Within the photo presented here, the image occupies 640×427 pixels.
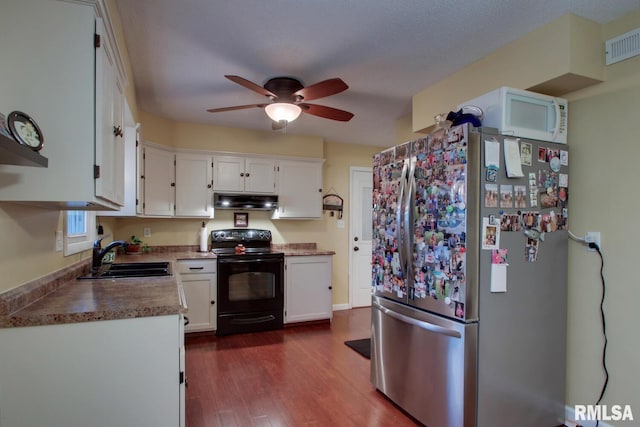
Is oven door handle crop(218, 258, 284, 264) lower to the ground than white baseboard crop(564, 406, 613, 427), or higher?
higher

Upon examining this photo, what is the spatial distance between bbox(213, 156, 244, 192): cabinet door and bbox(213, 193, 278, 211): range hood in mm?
109

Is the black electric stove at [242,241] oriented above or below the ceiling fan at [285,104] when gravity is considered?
below

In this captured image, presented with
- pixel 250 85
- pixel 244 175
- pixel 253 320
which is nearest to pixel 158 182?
pixel 244 175

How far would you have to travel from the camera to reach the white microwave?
2131 millimetres

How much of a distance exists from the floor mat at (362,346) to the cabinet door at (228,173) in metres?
2.20

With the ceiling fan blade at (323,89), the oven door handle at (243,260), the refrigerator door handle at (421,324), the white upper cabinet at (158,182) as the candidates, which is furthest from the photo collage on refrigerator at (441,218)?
the white upper cabinet at (158,182)

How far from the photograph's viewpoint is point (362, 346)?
362cm

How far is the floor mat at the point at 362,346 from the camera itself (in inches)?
135

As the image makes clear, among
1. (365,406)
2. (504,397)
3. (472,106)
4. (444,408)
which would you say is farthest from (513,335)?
(472,106)

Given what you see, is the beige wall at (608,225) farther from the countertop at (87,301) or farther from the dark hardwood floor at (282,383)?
the countertop at (87,301)

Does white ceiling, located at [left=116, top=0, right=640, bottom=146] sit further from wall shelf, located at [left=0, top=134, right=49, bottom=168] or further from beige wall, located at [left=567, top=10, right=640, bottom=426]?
wall shelf, located at [left=0, top=134, right=49, bottom=168]

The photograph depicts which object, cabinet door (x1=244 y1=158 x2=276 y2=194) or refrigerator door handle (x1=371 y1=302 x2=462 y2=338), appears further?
cabinet door (x1=244 y1=158 x2=276 y2=194)

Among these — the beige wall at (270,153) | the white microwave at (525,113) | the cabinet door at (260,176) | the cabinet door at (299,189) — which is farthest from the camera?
the cabinet door at (299,189)

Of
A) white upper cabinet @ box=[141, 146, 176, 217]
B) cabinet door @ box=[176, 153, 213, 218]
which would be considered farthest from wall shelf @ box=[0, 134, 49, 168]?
cabinet door @ box=[176, 153, 213, 218]
